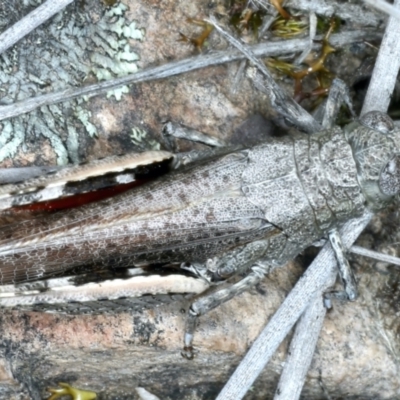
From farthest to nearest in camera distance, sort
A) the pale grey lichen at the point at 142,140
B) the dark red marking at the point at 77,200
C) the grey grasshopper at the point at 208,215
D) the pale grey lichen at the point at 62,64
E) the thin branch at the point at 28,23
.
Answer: the pale grey lichen at the point at 142,140
the pale grey lichen at the point at 62,64
the thin branch at the point at 28,23
the dark red marking at the point at 77,200
the grey grasshopper at the point at 208,215

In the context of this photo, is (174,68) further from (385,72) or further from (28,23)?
(385,72)

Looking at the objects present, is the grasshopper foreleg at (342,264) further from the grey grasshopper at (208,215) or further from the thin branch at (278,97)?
the thin branch at (278,97)

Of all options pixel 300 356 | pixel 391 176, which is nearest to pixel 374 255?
pixel 391 176

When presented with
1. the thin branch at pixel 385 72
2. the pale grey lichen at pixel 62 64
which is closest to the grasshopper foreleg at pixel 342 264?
the thin branch at pixel 385 72

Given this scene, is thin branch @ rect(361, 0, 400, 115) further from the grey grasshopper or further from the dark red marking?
the dark red marking

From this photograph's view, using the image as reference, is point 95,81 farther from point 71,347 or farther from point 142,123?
point 71,347

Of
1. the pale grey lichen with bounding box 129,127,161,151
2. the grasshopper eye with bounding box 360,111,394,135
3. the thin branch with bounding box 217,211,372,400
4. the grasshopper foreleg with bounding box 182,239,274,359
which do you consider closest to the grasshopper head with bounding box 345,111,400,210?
the grasshopper eye with bounding box 360,111,394,135

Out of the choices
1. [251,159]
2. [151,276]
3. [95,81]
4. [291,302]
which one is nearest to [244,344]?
[291,302]
